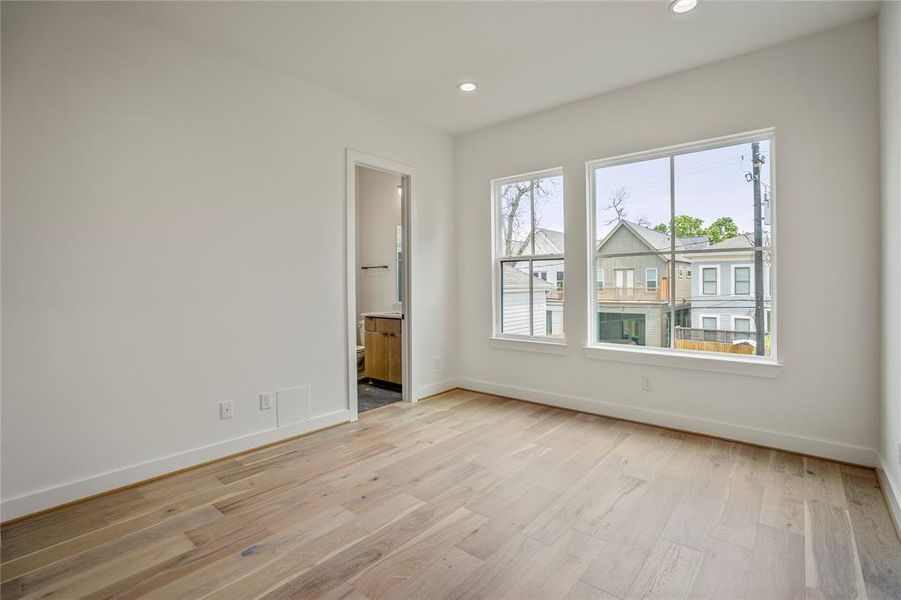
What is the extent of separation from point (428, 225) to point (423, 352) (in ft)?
4.26

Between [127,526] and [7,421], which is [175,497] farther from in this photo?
[7,421]

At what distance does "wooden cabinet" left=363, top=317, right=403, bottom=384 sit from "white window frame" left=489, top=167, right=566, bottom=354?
1.06 metres

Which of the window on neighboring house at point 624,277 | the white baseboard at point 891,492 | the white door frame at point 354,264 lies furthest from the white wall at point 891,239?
the white door frame at point 354,264

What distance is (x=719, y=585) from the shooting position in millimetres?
1658

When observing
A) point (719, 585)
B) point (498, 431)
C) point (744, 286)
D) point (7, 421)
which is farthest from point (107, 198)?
point (744, 286)

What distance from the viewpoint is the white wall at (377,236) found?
594 centimetres

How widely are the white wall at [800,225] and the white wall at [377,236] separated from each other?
9.41ft

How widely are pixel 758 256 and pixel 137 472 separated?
4.26 metres

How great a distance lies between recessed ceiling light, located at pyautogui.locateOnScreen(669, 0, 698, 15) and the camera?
2.46m

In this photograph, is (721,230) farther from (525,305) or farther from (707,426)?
(525,305)

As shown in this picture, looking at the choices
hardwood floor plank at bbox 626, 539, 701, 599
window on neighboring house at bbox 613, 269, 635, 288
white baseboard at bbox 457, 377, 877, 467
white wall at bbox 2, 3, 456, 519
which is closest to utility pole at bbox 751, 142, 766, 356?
white baseboard at bbox 457, 377, 877, 467

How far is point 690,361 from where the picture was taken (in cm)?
329

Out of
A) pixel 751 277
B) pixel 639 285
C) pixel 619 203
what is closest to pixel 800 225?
pixel 751 277

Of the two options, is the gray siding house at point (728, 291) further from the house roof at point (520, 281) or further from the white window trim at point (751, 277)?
the house roof at point (520, 281)
